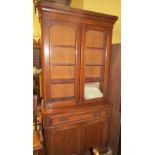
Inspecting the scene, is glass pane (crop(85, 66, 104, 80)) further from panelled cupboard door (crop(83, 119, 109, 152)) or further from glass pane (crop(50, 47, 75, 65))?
panelled cupboard door (crop(83, 119, 109, 152))

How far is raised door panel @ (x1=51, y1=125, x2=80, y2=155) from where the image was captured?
176 centimetres

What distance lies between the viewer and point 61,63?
6.00 ft

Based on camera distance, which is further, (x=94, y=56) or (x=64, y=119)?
(x=94, y=56)

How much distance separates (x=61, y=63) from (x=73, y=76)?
0.24 m

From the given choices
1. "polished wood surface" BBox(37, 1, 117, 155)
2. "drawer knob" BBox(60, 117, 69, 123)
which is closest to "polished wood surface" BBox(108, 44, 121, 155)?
"polished wood surface" BBox(37, 1, 117, 155)

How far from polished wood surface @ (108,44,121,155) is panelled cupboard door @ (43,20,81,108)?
0.59 m

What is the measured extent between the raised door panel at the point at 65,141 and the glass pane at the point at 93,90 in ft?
1.55

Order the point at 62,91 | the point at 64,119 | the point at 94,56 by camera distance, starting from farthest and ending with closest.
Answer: the point at 94,56 < the point at 62,91 < the point at 64,119

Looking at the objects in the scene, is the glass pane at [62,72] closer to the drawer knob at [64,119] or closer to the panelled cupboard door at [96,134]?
the drawer knob at [64,119]

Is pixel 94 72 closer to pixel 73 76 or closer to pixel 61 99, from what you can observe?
pixel 73 76

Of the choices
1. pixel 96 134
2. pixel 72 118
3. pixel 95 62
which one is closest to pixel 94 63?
pixel 95 62
